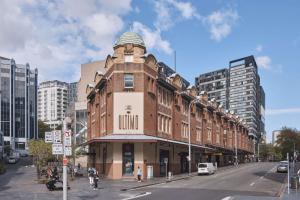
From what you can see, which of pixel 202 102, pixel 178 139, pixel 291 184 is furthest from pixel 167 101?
pixel 291 184

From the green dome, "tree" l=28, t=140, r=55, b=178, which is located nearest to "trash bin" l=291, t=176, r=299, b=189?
"tree" l=28, t=140, r=55, b=178

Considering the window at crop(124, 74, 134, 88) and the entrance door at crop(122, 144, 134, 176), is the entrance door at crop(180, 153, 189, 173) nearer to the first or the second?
the entrance door at crop(122, 144, 134, 176)

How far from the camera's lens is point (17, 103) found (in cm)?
16912

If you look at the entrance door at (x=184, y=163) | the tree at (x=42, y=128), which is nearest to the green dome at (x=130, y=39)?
the entrance door at (x=184, y=163)

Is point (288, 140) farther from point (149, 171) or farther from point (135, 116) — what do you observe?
point (135, 116)

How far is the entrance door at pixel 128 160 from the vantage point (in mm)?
53125

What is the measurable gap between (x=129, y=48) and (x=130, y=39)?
1.76 m

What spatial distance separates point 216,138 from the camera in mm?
98125

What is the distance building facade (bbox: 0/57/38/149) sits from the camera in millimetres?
164125

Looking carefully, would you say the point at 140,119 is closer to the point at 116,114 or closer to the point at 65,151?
the point at 116,114

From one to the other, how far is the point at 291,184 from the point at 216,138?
2446 inches

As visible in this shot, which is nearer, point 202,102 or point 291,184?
point 291,184

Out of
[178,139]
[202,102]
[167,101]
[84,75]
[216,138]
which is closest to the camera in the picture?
[167,101]

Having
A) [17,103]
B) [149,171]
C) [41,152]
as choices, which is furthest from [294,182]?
[17,103]
